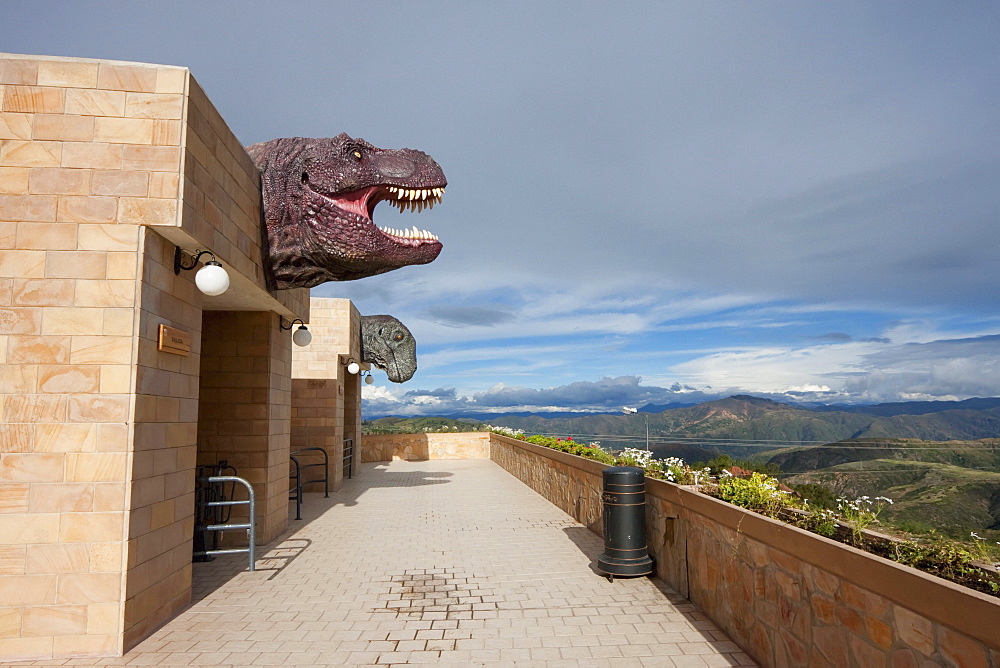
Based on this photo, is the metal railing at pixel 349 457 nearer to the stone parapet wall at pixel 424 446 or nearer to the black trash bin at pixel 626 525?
the stone parapet wall at pixel 424 446

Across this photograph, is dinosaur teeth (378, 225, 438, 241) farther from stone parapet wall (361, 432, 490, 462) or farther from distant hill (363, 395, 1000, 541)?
stone parapet wall (361, 432, 490, 462)

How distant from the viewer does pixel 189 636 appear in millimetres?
4379

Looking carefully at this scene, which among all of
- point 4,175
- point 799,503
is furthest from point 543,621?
point 4,175

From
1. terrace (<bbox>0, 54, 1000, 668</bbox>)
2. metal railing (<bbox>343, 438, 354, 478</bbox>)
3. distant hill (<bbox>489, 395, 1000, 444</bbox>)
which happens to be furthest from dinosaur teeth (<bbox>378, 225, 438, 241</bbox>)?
distant hill (<bbox>489, 395, 1000, 444</bbox>)

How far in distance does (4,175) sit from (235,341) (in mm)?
3694

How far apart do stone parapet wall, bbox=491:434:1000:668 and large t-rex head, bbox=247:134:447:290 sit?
3.70m

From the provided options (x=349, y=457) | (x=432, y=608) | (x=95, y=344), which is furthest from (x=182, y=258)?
(x=349, y=457)

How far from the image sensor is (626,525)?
5.67m

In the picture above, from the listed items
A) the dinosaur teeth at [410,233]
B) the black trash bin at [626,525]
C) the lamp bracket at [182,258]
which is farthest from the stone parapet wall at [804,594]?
the lamp bracket at [182,258]

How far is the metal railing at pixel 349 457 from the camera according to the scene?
50.0ft

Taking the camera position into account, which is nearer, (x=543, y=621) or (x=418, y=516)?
(x=543, y=621)

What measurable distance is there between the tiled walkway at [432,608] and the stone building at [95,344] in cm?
50

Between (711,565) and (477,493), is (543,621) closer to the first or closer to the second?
(711,565)

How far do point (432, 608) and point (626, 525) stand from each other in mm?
1924
